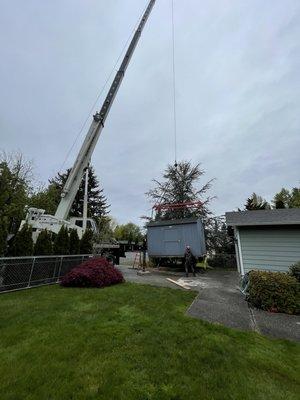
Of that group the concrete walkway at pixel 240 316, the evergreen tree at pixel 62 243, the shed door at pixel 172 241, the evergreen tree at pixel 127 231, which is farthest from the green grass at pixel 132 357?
the evergreen tree at pixel 127 231

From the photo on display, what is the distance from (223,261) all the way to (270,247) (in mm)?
A: 12504

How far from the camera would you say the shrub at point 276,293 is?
7.76m

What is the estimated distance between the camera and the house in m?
10.2

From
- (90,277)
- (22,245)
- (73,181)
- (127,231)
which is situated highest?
(127,231)

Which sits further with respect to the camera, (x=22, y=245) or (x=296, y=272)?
(x=22, y=245)

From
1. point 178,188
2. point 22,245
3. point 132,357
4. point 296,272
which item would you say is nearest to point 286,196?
point 178,188

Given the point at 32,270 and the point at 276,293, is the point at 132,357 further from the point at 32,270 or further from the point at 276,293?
the point at 32,270

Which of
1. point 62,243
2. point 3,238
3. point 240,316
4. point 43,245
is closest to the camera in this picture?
point 240,316

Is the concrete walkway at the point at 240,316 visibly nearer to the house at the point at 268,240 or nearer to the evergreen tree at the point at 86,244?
the house at the point at 268,240

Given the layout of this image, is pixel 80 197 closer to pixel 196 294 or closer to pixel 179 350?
pixel 196 294

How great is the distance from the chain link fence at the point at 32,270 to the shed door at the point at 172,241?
7078mm

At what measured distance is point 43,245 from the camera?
11.3 meters

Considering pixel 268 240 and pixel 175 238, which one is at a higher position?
pixel 175 238

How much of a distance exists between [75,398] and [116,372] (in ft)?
2.43
